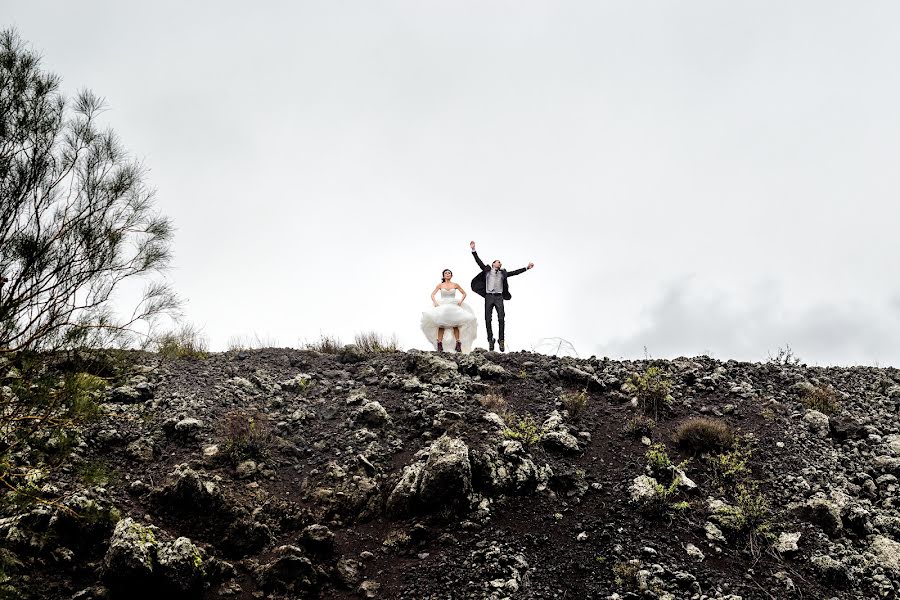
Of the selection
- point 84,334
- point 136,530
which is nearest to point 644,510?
point 136,530

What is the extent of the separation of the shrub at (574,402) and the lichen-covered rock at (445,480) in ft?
8.71

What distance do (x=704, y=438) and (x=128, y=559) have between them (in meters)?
7.66

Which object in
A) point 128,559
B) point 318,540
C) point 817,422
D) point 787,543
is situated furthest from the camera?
point 817,422

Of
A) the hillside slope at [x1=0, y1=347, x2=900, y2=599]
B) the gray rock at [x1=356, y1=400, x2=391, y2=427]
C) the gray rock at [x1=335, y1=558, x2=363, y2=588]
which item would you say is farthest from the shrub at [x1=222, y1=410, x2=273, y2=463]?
the gray rock at [x1=335, y1=558, x2=363, y2=588]

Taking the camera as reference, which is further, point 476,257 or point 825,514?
point 476,257

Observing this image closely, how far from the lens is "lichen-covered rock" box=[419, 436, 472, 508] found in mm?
7898

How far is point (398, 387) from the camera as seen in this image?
36.3 ft

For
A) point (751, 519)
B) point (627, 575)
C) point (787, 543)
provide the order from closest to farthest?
1. point (627, 575)
2. point (787, 543)
3. point (751, 519)

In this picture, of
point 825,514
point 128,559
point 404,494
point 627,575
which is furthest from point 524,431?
point 128,559

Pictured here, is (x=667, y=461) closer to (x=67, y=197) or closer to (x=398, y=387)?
(x=398, y=387)

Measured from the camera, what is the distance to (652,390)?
10.6 m

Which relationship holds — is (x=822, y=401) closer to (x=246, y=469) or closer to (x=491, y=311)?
(x=491, y=311)

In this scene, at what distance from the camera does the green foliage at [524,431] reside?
9133mm

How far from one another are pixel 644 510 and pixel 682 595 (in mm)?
1303
